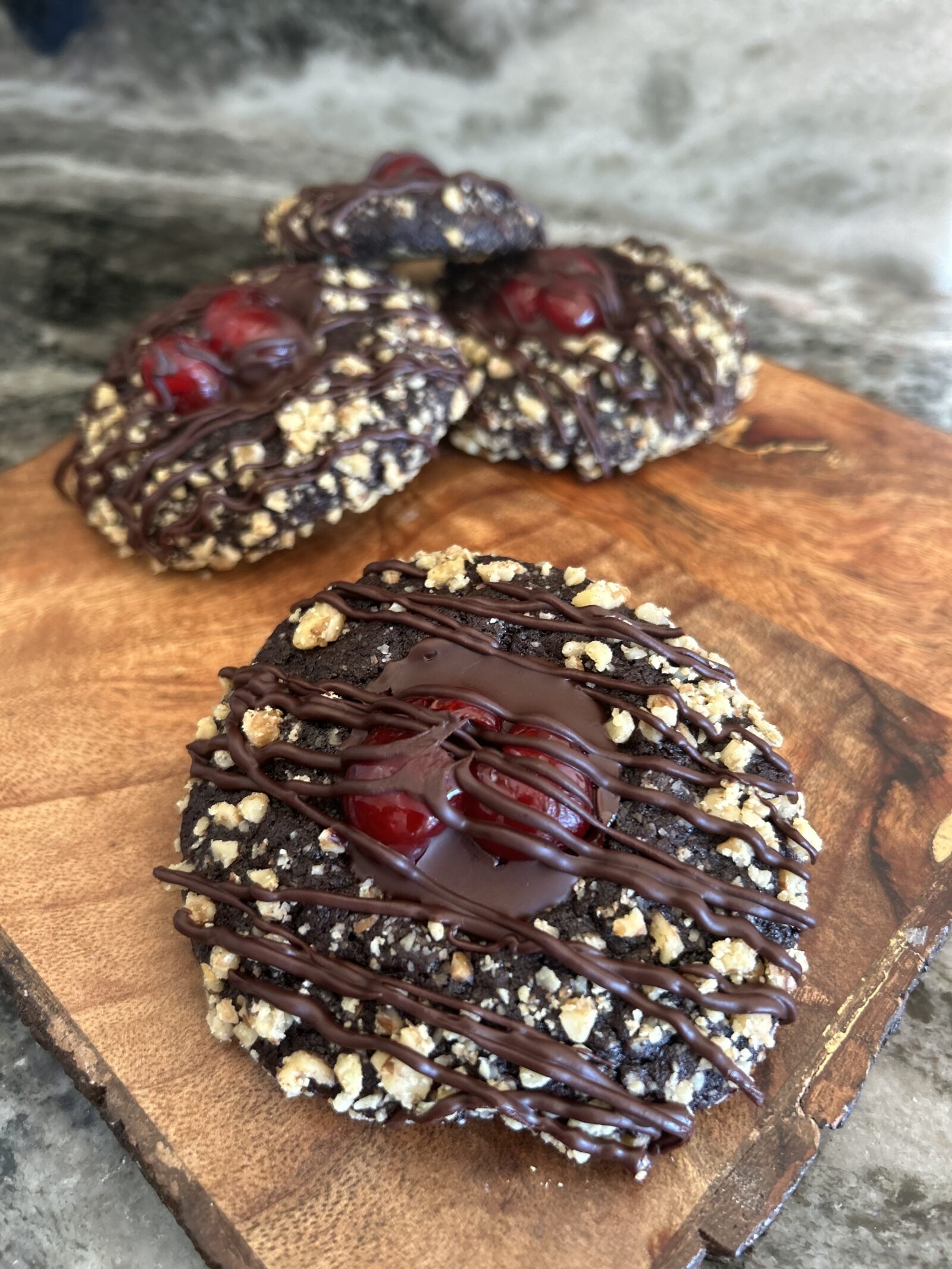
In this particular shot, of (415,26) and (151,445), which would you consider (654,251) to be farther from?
(415,26)

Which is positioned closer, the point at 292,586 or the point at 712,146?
the point at 292,586

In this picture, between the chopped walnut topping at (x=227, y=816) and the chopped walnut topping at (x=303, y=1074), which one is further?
the chopped walnut topping at (x=227, y=816)

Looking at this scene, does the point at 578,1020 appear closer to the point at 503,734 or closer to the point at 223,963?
the point at 503,734

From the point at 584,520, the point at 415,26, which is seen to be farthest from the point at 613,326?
the point at 415,26

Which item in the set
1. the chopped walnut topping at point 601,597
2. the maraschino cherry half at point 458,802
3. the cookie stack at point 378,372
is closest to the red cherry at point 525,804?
the maraschino cherry half at point 458,802

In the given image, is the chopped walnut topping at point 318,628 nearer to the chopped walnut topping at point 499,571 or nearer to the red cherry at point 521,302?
the chopped walnut topping at point 499,571

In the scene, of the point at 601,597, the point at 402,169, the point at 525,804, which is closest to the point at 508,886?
the point at 525,804
